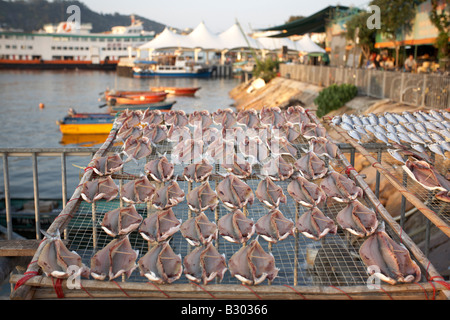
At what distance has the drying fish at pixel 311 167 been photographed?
4.75 meters

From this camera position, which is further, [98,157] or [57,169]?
[57,169]

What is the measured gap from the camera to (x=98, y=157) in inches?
199

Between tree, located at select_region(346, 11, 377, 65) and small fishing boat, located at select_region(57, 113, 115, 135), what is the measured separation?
1627 centimetres

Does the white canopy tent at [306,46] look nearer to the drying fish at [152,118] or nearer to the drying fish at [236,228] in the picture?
the drying fish at [152,118]

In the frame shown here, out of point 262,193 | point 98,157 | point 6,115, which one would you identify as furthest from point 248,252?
point 6,115

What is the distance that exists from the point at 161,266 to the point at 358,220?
1796 mm

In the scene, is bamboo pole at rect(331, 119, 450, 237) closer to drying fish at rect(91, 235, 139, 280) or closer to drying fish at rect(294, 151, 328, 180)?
drying fish at rect(294, 151, 328, 180)

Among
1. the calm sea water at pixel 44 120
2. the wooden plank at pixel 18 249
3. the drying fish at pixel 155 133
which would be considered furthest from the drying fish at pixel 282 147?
the calm sea water at pixel 44 120

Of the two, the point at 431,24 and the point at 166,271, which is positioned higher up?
the point at 431,24

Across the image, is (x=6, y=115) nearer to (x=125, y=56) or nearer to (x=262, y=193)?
(x=262, y=193)

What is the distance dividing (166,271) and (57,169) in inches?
793

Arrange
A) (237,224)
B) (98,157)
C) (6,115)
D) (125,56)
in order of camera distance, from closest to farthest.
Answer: (237,224)
(98,157)
(6,115)
(125,56)

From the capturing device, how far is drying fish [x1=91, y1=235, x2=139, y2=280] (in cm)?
331
